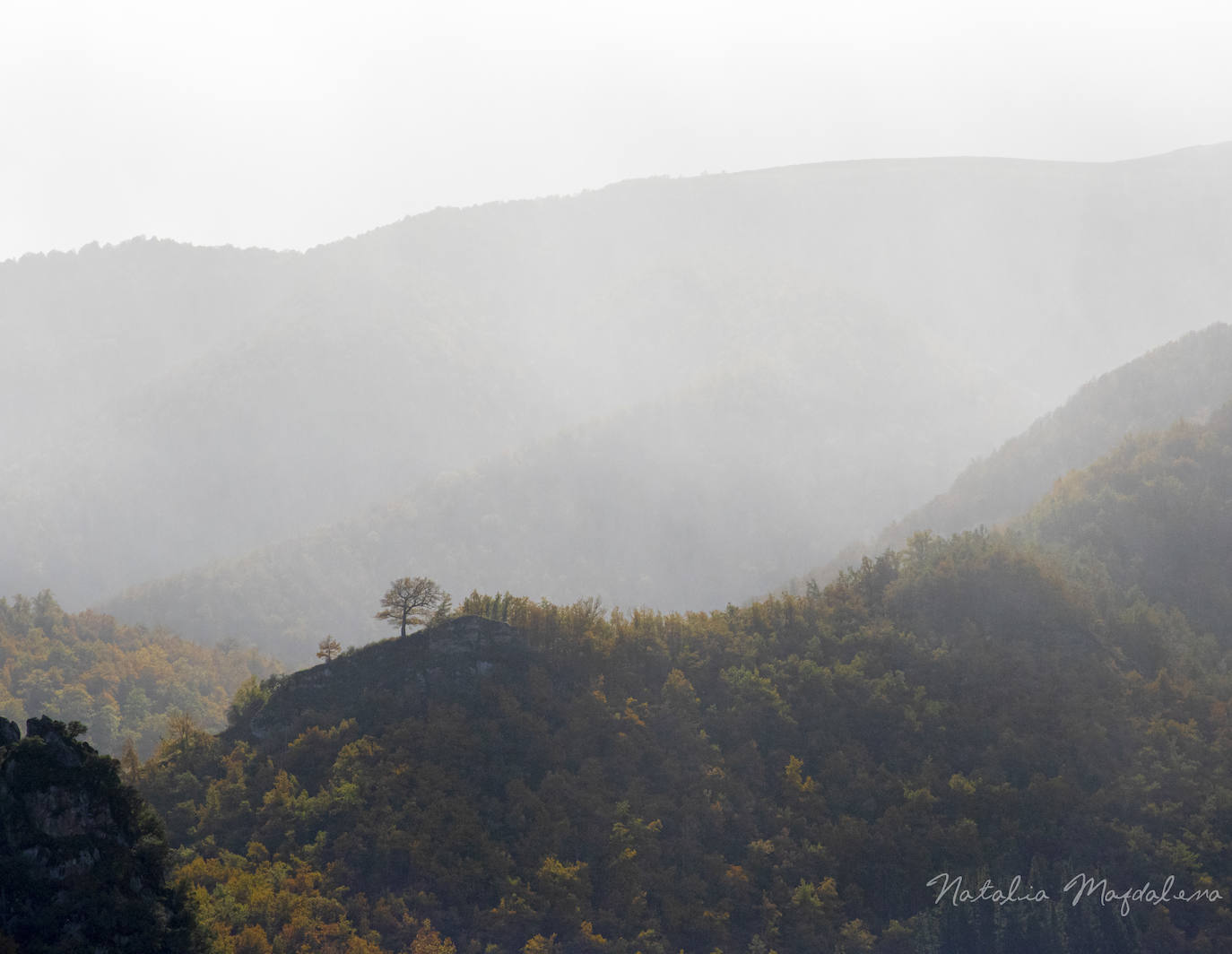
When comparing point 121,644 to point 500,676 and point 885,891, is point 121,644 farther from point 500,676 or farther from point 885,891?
point 885,891

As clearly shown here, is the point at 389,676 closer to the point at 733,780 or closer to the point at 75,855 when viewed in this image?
the point at 733,780

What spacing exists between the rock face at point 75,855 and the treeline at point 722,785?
804cm

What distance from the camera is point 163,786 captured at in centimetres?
7112

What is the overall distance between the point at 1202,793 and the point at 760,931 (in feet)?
124

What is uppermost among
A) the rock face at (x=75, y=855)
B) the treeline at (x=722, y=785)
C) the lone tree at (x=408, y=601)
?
the lone tree at (x=408, y=601)

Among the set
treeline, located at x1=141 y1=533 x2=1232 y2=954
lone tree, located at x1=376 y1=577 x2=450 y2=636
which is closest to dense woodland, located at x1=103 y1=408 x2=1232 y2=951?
treeline, located at x1=141 y1=533 x2=1232 y2=954

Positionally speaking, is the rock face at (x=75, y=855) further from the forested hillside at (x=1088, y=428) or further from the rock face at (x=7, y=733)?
the forested hillside at (x=1088, y=428)

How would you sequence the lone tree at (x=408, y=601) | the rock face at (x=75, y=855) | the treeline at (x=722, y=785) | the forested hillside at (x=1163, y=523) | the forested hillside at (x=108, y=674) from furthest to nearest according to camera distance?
the forested hillside at (x=108, y=674) → the forested hillside at (x=1163, y=523) → the lone tree at (x=408, y=601) → the treeline at (x=722, y=785) → the rock face at (x=75, y=855)

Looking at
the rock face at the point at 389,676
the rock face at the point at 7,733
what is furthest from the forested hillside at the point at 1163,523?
the rock face at the point at 7,733

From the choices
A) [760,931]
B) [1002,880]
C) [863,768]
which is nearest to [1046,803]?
[1002,880]

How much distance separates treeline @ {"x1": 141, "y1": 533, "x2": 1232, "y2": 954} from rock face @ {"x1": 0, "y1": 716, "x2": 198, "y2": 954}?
8.04 m

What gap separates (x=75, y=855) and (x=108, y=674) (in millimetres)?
123212

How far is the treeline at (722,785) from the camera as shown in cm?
6606

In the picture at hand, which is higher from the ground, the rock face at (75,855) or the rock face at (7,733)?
the rock face at (7,733)
